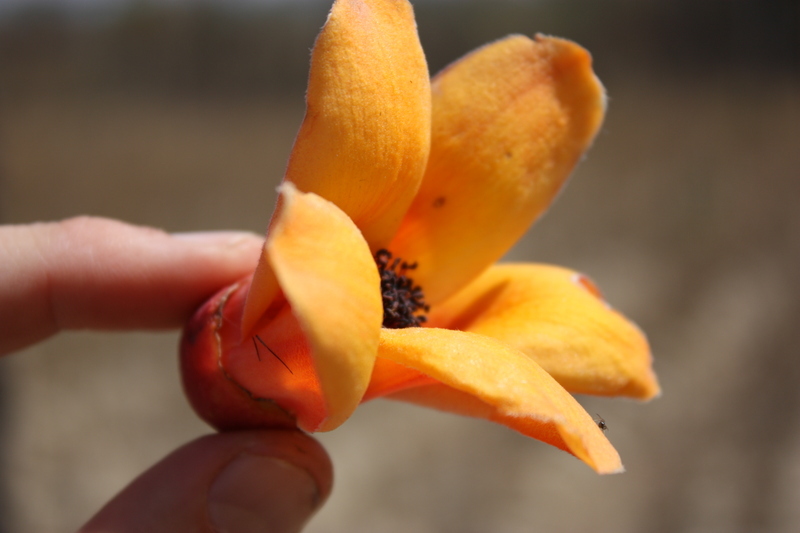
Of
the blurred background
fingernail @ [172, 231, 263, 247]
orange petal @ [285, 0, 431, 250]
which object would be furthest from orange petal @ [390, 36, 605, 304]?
the blurred background

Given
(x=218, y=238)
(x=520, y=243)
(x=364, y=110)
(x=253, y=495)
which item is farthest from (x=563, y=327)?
(x=520, y=243)

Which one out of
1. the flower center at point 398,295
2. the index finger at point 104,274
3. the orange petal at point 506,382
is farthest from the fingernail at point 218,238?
the orange petal at point 506,382

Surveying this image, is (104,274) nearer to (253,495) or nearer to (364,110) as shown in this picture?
(253,495)

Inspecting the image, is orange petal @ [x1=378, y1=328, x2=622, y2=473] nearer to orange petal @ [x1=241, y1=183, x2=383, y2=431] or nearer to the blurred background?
orange petal @ [x1=241, y1=183, x2=383, y2=431]

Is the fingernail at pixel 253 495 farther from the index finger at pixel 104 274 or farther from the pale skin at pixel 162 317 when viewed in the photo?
the index finger at pixel 104 274

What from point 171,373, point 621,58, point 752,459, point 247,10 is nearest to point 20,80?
point 247,10

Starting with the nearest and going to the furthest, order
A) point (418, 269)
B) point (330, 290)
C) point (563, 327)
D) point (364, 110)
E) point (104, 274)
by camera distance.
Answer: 1. point (330, 290)
2. point (364, 110)
3. point (563, 327)
4. point (418, 269)
5. point (104, 274)

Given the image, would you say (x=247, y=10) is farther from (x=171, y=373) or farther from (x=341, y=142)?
(x=341, y=142)
